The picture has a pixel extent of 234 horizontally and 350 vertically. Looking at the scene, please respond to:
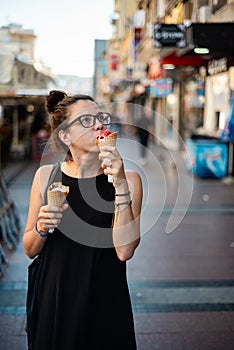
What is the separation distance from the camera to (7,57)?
1003cm

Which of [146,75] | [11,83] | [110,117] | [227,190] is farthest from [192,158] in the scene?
[146,75]

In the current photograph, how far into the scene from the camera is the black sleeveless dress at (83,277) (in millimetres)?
2623

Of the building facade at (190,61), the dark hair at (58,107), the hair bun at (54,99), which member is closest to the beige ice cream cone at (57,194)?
the dark hair at (58,107)

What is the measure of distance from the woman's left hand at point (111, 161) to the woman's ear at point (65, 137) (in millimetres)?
400

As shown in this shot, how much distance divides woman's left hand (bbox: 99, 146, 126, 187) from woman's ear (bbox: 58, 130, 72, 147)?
0.40 meters

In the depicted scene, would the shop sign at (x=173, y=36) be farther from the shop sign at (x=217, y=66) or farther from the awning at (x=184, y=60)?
the awning at (x=184, y=60)

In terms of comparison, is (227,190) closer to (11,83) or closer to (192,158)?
(192,158)

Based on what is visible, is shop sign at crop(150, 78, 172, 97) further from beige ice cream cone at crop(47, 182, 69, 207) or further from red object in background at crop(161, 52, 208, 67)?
beige ice cream cone at crop(47, 182, 69, 207)

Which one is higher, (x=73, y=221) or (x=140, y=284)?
(x=73, y=221)

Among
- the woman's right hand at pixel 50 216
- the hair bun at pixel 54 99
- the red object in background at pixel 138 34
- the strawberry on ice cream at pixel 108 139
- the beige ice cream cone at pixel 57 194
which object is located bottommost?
the woman's right hand at pixel 50 216

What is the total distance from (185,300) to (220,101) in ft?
39.5

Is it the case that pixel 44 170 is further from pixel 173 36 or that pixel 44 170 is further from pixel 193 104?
pixel 193 104

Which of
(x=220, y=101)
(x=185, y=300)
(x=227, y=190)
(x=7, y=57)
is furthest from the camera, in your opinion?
(x=220, y=101)

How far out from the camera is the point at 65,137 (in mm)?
2732
